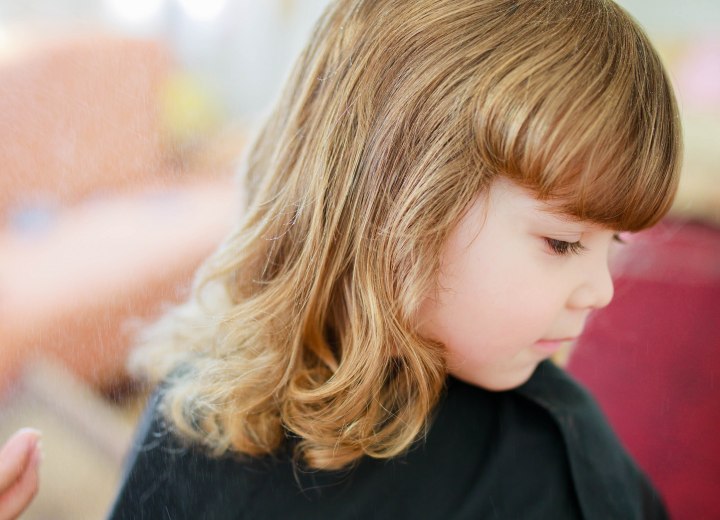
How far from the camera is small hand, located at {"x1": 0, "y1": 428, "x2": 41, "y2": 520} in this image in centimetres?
61

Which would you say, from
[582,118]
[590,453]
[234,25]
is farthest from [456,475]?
[234,25]

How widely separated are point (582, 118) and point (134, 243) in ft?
3.58

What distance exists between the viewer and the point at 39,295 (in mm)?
1161

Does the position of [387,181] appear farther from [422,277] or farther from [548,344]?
[548,344]

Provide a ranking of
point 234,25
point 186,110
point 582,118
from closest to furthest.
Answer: point 582,118 < point 186,110 < point 234,25

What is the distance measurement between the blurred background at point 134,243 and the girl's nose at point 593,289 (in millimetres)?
400

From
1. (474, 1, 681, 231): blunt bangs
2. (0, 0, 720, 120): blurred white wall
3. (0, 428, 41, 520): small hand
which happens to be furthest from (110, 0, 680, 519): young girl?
(0, 0, 720, 120): blurred white wall

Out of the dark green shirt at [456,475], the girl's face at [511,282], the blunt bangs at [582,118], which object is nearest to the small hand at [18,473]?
the dark green shirt at [456,475]

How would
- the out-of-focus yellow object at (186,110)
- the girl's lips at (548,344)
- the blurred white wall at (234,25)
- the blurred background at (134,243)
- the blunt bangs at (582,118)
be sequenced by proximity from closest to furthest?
the blunt bangs at (582,118), the girl's lips at (548,344), the blurred background at (134,243), the out-of-focus yellow object at (186,110), the blurred white wall at (234,25)

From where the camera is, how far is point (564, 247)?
60 centimetres

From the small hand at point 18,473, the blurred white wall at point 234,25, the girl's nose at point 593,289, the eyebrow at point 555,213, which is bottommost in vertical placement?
the small hand at point 18,473

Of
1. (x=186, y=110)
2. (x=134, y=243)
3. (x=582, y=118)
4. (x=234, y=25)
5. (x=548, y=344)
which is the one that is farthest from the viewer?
(x=234, y=25)

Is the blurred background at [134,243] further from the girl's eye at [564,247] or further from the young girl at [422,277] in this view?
the girl's eye at [564,247]

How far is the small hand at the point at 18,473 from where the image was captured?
2.01ft
